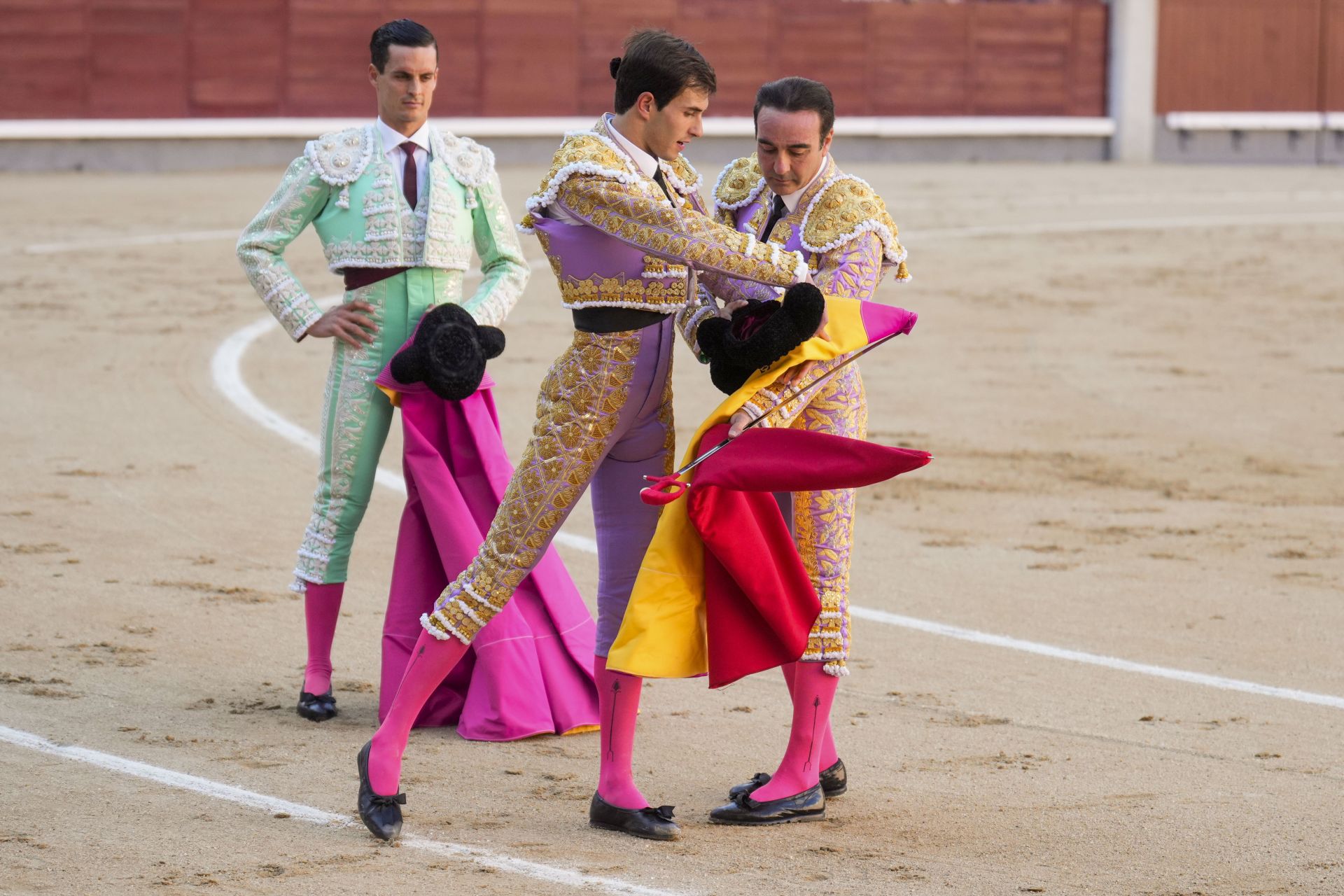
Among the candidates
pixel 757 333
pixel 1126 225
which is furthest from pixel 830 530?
pixel 1126 225

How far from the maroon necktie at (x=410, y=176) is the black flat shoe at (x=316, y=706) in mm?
1005

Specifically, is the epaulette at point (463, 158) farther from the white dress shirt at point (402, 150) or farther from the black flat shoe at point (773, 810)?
the black flat shoe at point (773, 810)

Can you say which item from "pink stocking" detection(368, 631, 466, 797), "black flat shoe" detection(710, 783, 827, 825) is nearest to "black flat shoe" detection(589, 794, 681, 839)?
"black flat shoe" detection(710, 783, 827, 825)

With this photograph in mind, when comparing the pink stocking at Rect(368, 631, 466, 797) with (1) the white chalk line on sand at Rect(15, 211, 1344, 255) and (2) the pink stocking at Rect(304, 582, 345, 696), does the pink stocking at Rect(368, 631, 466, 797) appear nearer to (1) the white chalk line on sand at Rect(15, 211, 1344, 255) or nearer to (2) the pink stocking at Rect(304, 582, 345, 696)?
(2) the pink stocking at Rect(304, 582, 345, 696)

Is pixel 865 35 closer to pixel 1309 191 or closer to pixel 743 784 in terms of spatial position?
pixel 1309 191

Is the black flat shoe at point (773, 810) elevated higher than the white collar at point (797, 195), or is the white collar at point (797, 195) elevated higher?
the white collar at point (797, 195)

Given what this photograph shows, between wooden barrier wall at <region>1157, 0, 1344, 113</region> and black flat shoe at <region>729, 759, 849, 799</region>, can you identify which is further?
wooden barrier wall at <region>1157, 0, 1344, 113</region>

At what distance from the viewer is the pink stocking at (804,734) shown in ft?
10.4

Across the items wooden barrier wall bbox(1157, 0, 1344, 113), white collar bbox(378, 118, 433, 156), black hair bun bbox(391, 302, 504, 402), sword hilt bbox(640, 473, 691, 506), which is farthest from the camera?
wooden barrier wall bbox(1157, 0, 1344, 113)

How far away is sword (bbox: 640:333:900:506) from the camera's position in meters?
2.98

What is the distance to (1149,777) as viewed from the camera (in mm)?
3482

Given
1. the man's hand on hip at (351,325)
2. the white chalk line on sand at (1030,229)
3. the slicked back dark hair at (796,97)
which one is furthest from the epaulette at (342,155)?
the white chalk line on sand at (1030,229)

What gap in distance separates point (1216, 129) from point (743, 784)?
62.4ft

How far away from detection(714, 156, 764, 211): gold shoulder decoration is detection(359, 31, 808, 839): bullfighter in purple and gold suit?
0.13 m
